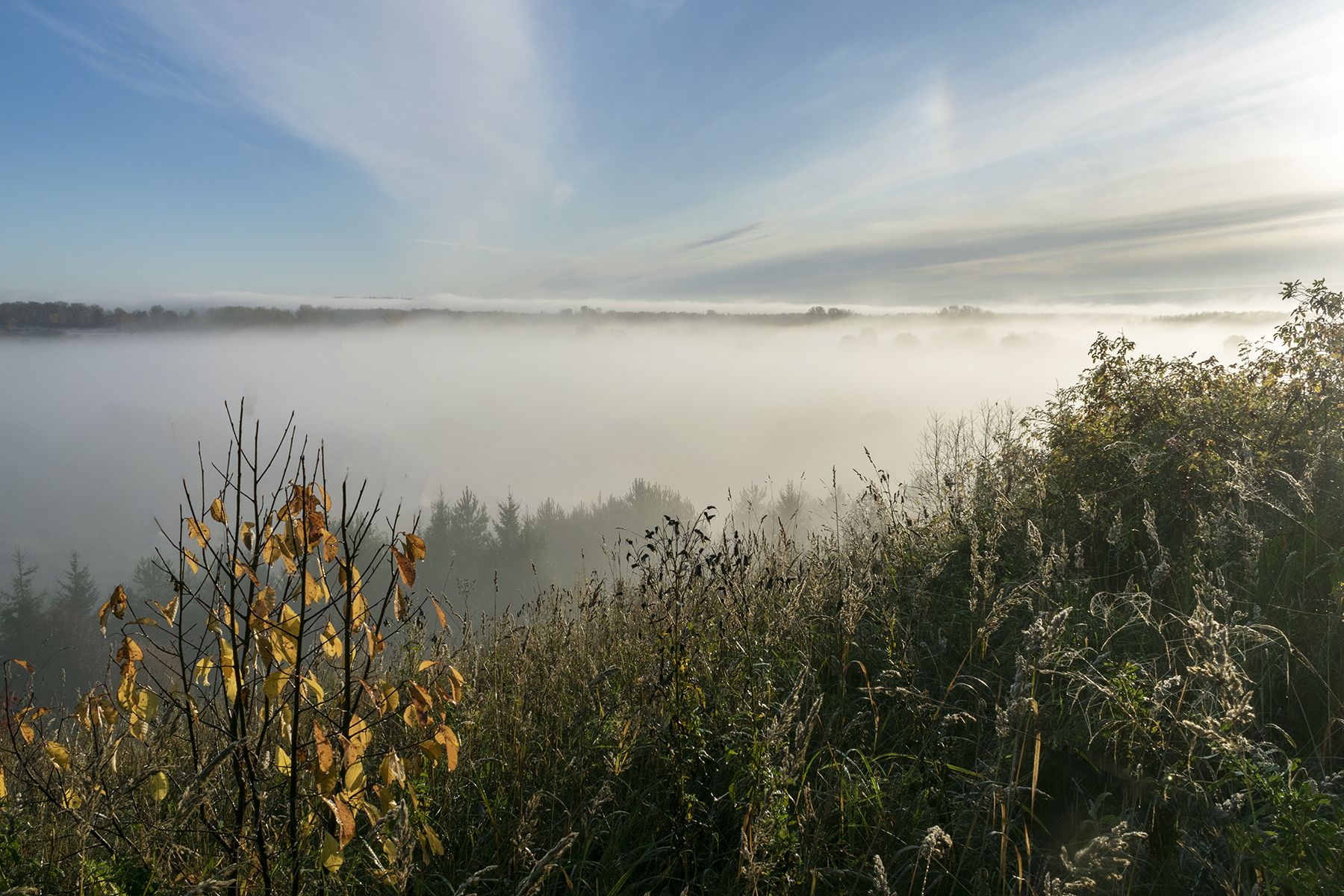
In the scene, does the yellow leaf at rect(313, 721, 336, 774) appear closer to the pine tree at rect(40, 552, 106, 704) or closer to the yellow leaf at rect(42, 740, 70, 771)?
the yellow leaf at rect(42, 740, 70, 771)

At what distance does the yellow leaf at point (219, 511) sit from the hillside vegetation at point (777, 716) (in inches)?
0.5

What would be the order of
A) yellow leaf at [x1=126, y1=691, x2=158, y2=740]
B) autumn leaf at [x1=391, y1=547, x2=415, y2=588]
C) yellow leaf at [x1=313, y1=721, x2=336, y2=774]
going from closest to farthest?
yellow leaf at [x1=313, y1=721, x2=336, y2=774], autumn leaf at [x1=391, y1=547, x2=415, y2=588], yellow leaf at [x1=126, y1=691, x2=158, y2=740]

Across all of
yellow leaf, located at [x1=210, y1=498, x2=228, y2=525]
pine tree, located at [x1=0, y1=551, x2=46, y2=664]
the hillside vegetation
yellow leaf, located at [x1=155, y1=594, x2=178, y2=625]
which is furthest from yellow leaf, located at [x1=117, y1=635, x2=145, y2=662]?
pine tree, located at [x1=0, y1=551, x2=46, y2=664]

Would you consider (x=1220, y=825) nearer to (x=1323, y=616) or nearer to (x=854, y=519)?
(x=1323, y=616)

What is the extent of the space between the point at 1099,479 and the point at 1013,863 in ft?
10.9

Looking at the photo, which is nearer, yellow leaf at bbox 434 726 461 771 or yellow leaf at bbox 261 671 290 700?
yellow leaf at bbox 261 671 290 700

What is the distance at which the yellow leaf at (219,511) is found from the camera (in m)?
2.21

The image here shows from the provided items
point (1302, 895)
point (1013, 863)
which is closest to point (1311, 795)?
point (1302, 895)

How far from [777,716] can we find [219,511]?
2.06 metres

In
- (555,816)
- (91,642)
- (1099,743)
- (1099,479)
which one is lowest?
(91,642)

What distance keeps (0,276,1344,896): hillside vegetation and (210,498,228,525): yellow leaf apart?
0.04 ft

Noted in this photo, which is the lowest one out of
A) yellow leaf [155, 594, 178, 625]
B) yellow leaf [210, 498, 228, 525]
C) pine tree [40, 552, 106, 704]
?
pine tree [40, 552, 106, 704]

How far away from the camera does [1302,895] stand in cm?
185

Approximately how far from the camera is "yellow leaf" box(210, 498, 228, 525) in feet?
7.25
